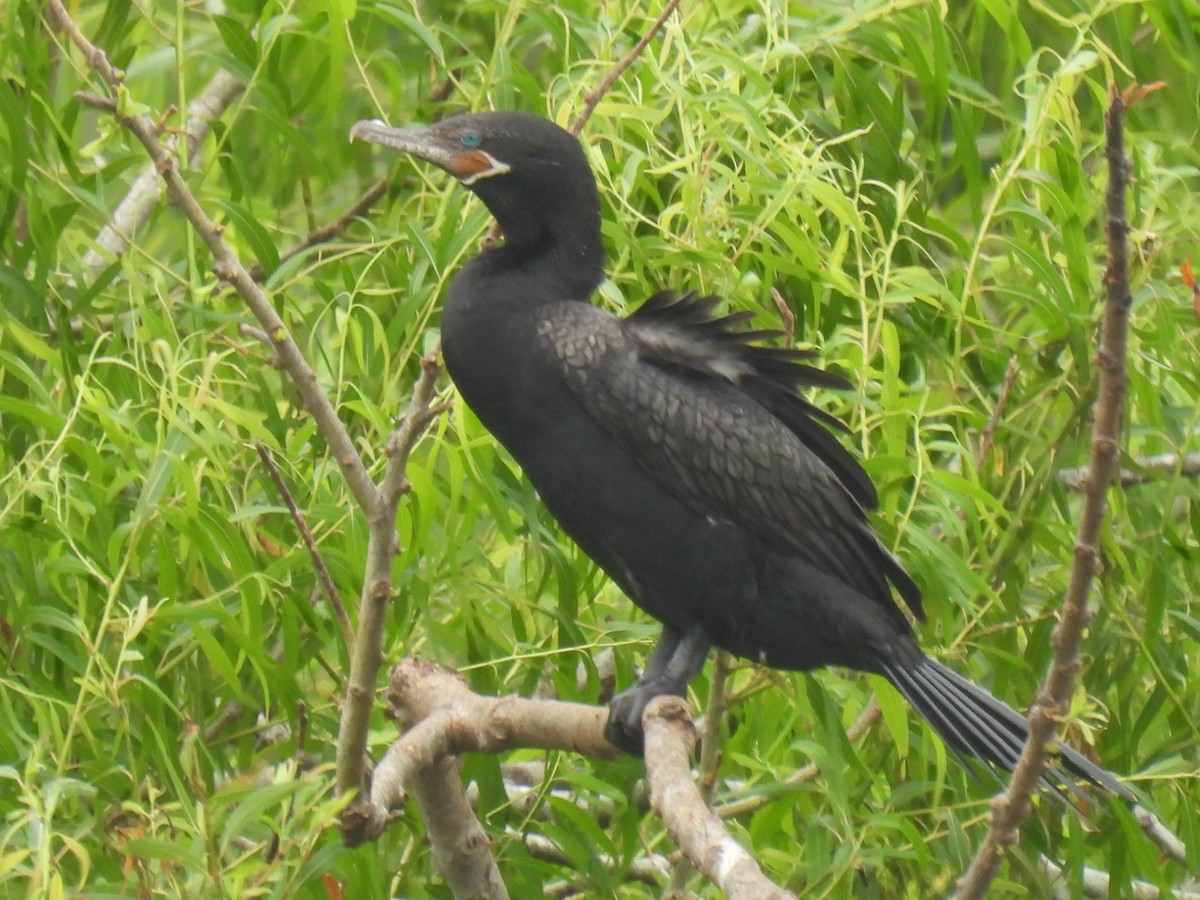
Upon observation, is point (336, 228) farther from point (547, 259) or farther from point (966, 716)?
point (966, 716)

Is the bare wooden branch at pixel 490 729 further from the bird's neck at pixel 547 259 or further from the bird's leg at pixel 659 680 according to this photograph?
the bird's neck at pixel 547 259

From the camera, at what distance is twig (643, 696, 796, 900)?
1.68m

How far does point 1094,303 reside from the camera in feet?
8.68

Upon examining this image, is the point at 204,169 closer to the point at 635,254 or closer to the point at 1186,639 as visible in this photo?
the point at 635,254

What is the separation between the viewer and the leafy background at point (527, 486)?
2438mm

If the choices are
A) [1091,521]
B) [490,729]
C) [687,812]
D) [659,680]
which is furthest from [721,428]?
[1091,521]

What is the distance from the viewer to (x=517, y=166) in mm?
2852

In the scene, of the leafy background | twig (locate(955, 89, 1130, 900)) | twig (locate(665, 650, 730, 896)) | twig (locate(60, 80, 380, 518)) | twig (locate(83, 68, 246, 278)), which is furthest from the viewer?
twig (locate(83, 68, 246, 278))

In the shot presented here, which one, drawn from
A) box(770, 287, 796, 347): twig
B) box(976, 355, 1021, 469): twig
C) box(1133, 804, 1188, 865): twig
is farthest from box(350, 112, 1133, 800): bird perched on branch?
box(1133, 804, 1188, 865): twig

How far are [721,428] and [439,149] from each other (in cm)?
64

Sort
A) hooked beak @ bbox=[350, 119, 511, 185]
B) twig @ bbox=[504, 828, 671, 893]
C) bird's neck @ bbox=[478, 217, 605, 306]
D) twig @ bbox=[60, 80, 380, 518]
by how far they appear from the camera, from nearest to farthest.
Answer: twig @ bbox=[60, 80, 380, 518] → hooked beak @ bbox=[350, 119, 511, 185] → bird's neck @ bbox=[478, 217, 605, 306] → twig @ bbox=[504, 828, 671, 893]

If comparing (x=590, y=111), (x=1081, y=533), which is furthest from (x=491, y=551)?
(x=1081, y=533)

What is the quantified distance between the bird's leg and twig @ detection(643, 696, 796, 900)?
0.16 meters

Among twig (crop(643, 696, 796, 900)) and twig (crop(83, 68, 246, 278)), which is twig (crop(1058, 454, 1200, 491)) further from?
twig (crop(83, 68, 246, 278))
